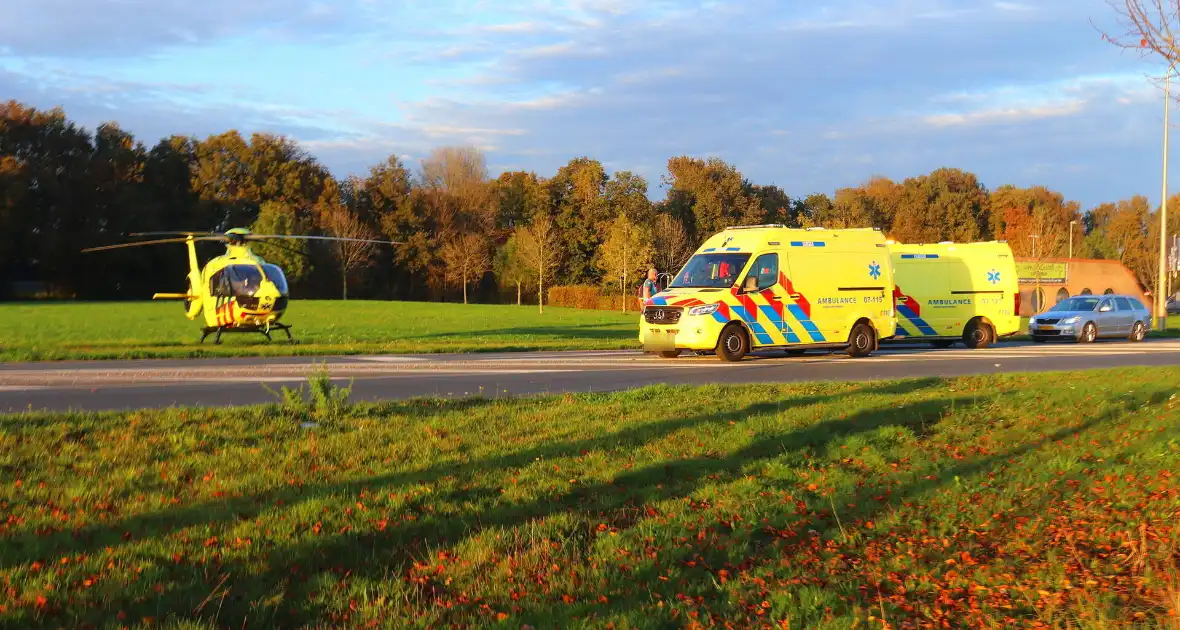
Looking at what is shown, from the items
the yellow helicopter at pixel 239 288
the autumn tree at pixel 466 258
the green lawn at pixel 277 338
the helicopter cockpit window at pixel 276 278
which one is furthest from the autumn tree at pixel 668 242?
the yellow helicopter at pixel 239 288

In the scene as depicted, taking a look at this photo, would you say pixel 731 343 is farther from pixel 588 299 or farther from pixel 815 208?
pixel 815 208

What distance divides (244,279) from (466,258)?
55.7 meters

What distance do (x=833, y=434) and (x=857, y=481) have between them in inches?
55.8

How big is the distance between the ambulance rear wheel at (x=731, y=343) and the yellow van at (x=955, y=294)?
656 cm

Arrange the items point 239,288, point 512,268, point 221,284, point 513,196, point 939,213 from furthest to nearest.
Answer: point 513,196 < point 939,213 < point 512,268 < point 221,284 < point 239,288

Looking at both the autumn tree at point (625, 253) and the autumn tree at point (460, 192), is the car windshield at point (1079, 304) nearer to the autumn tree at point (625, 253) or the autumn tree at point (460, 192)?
the autumn tree at point (625, 253)

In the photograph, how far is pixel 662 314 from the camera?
783 inches

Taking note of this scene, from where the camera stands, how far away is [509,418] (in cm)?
969

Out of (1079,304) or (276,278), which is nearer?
(276,278)

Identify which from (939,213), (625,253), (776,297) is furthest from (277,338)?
(939,213)

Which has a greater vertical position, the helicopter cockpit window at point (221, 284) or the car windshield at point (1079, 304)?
the helicopter cockpit window at point (221, 284)

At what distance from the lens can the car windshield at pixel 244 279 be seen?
23.2 meters

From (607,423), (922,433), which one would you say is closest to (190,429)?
(607,423)

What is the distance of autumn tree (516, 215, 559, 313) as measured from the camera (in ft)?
211
